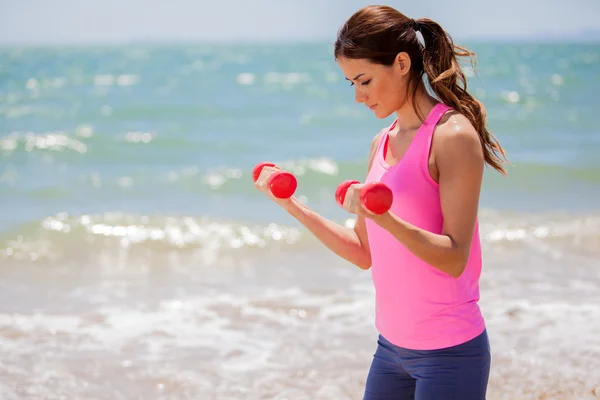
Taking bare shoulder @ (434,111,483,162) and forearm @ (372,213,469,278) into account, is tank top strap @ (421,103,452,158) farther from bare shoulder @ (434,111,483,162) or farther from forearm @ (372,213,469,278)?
forearm @ (372,213,469,278)

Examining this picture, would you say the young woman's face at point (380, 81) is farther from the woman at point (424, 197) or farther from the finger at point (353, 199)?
the finger at point (353, 199)

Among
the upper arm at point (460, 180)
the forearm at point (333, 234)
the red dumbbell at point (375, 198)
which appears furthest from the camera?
the forearm at point (333, 234)

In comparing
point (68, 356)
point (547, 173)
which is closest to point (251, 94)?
point (547, 173)

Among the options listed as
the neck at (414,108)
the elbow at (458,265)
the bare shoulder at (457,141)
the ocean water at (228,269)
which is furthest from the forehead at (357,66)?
the ocean water at (228,269)

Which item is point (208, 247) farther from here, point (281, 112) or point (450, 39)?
point (281, 112)

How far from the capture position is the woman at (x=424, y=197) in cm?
210

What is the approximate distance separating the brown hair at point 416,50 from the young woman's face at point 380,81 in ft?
0.06

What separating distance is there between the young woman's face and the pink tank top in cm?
13

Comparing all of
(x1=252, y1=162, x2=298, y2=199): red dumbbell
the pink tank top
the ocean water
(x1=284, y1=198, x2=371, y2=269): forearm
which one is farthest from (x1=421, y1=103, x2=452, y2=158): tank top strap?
the ocean water

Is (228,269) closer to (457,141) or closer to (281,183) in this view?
(281,183)

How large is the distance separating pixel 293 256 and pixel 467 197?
5.60 m

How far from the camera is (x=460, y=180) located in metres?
2.08

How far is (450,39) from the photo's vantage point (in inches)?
92.1

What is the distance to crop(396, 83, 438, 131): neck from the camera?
2.26 metres
